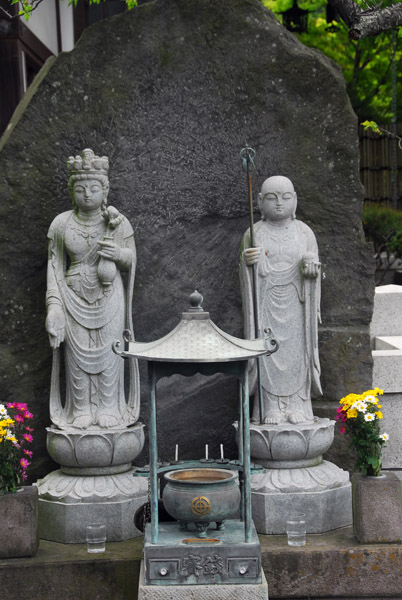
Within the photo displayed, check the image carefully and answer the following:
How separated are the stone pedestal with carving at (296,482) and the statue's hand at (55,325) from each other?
1556 millimetres

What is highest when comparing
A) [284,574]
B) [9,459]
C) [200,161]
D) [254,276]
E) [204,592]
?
[200,161]

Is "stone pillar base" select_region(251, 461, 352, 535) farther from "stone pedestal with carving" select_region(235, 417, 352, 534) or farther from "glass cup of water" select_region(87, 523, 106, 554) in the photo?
"glass cup of water" select_region(87, 523, 106, 554)

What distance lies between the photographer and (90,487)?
6695mm

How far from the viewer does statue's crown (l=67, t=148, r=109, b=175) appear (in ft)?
22.8

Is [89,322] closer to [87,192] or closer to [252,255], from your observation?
[87,192]

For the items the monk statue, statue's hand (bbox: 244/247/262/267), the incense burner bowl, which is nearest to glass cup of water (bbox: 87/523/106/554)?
the monk statue

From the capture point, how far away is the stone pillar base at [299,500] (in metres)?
6.62

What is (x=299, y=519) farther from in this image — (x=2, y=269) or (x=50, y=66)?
(x=50, y=66)

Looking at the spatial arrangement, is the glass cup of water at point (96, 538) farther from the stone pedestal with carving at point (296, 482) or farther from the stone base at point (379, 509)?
the stone base at point (379, 509)

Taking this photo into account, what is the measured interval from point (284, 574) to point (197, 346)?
1.82m

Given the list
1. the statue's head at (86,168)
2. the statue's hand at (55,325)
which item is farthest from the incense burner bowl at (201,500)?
the statue's head at (86,168)

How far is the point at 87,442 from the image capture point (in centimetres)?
670

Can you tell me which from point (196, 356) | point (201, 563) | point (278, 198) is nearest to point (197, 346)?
point (196, 356)

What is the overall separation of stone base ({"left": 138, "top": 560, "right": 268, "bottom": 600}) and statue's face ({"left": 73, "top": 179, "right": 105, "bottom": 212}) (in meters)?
2.88
